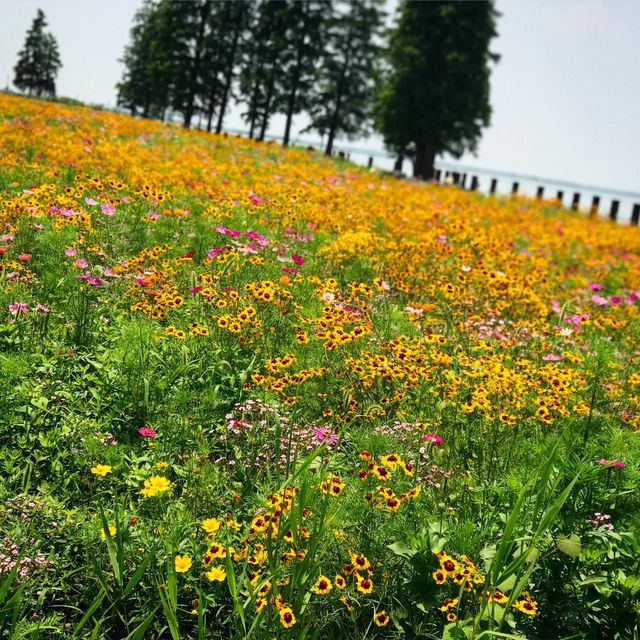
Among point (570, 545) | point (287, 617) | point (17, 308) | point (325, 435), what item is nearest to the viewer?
point (287, 617)

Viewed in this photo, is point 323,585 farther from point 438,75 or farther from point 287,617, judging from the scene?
point 438,75

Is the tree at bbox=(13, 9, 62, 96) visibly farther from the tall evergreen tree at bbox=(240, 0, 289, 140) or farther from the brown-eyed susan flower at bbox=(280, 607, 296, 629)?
the brown-eyed susan flower at bbox=(280, 607, 296, 629)

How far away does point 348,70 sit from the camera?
35250 mm

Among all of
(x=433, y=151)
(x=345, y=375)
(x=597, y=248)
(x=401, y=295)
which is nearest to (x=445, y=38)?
(x=433, y=151)

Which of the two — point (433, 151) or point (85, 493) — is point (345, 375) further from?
point (433, 151)

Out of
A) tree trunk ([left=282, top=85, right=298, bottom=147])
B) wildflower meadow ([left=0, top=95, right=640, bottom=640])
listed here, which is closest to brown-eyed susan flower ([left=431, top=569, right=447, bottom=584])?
wildflower meadow ([left=0, top=95, right=640, bottom=640])

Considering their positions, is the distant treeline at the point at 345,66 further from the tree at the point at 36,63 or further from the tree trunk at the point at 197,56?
Result: the tree at the point at 36,63

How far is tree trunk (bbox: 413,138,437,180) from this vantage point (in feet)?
95.0

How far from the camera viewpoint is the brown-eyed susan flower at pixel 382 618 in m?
2.50

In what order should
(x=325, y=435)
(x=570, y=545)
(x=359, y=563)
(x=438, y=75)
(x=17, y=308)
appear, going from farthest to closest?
(x=438, y=75), (x=17, y=308), (x=325, y=435), (x=359, y=563), (x=570, y=545)

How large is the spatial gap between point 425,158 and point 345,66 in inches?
385

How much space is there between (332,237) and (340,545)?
5.56m

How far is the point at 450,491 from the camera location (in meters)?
3.49

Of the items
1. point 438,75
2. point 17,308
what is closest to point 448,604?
point 17,308
